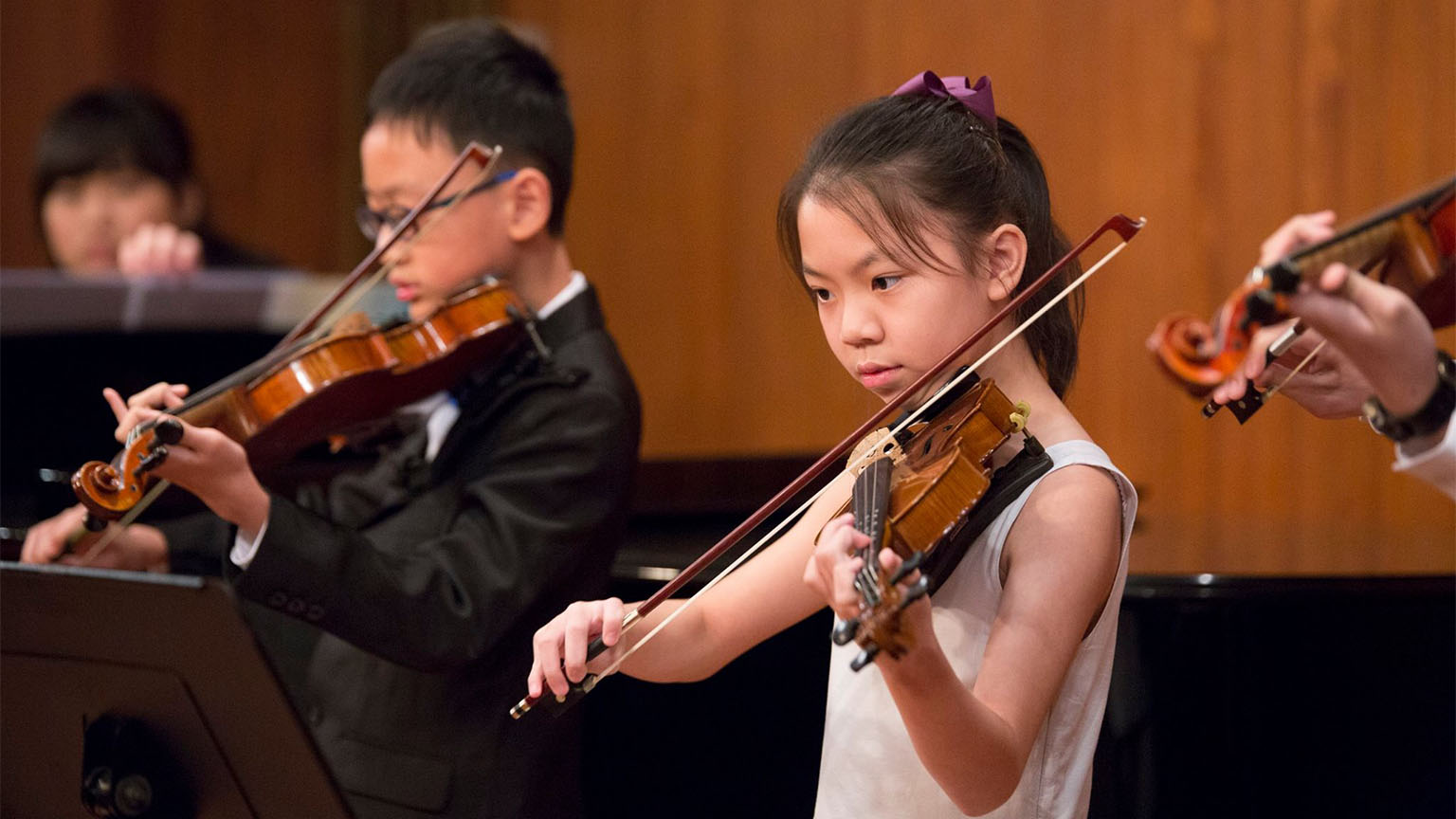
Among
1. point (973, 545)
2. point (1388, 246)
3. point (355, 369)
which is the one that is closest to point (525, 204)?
point (355, 369)

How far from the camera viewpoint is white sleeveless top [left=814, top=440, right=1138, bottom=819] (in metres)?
1.18

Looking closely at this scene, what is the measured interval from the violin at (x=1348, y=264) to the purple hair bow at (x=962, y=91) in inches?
9.5

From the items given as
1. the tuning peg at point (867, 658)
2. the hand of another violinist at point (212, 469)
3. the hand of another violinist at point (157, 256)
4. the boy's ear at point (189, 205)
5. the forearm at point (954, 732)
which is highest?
the boy's ear at point (189, 205)

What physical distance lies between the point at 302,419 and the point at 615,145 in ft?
8.72

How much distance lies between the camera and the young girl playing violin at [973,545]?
3.59ft

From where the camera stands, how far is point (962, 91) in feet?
4.16

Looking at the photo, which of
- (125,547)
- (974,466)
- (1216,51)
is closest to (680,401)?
(1216,51)

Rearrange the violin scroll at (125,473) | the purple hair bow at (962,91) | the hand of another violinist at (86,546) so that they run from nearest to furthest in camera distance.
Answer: the purple hair bow at (962,91) < the violin scroll at (125,473) < the hand of another violinist at (86,546)

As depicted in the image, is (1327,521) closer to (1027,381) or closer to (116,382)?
(1027,381)

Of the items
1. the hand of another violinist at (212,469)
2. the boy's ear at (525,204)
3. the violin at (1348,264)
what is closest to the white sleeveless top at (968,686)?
the violin at (1348,264)

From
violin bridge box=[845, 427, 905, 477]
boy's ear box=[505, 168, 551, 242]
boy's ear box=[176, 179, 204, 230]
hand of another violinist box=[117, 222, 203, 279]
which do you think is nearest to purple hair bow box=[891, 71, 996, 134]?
violin bridge box=[845, 427, 905, 477]

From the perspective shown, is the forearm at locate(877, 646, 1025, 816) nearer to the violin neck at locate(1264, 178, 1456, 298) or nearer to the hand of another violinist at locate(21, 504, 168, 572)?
the violin neck at locate(1264, 178, 1456, 298)

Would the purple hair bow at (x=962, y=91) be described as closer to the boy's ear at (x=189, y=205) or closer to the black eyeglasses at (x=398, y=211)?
the black eyeglasses at (x=398, y=211)

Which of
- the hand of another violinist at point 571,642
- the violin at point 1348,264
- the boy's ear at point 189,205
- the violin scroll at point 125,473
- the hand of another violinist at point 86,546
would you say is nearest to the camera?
the violin at point 1348,264
